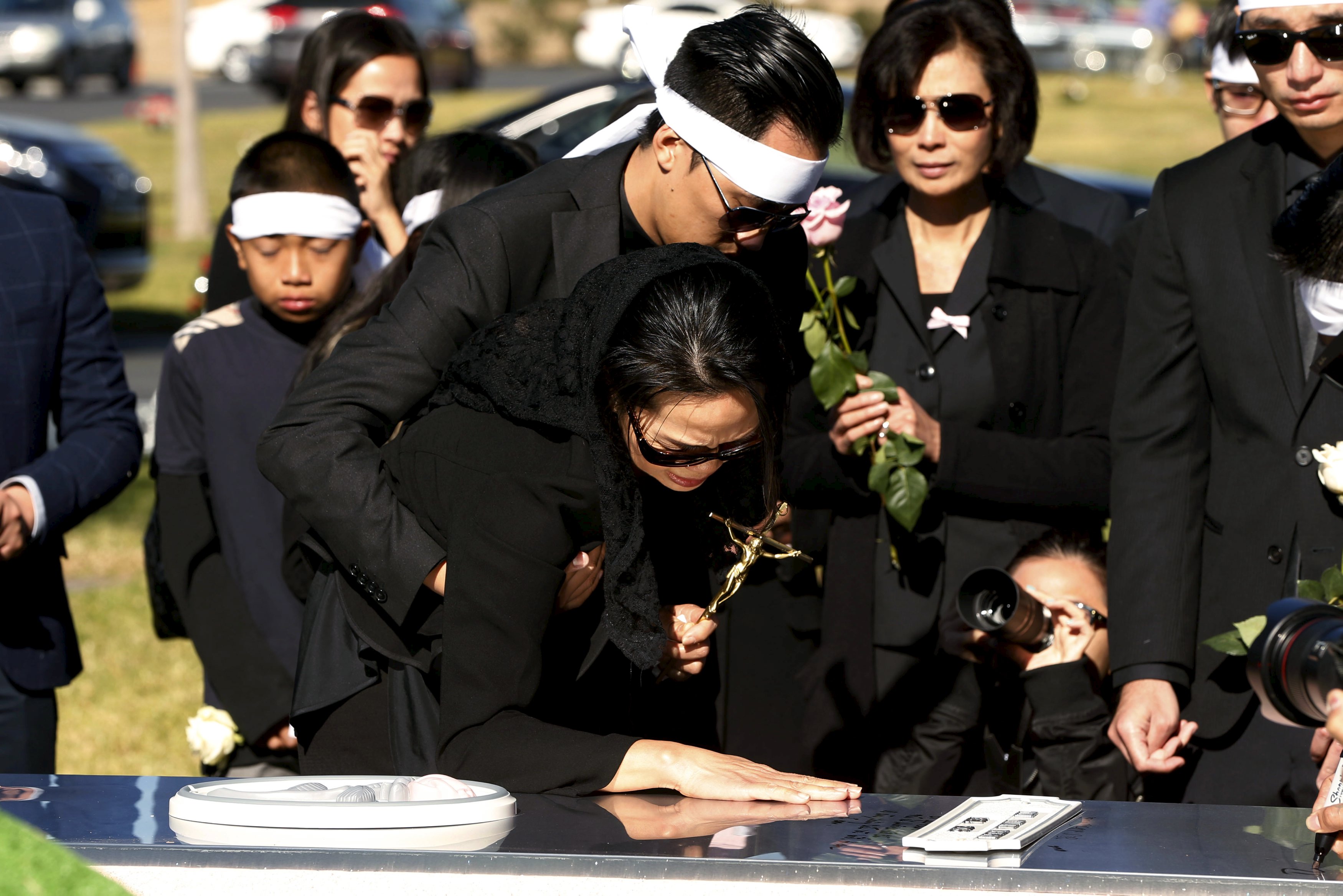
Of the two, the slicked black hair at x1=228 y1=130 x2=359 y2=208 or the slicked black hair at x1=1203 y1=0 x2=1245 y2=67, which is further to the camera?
the slicked black hair at x1=1203 y1=0 x2=1245 y2=67

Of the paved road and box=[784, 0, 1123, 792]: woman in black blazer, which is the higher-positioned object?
the paved road

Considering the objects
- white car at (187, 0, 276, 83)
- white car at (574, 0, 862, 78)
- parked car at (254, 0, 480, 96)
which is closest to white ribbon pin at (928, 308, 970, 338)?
white car at (574, 0, 862, 78)

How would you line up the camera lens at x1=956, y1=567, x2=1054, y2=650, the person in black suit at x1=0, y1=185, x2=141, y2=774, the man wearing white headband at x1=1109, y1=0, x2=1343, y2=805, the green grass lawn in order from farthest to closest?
1. the green grass lawn
2. the person in black suit at x1=0, y1=185, x2=141, y2=774
3. the camera lens at x1=956, y1=567, x2=1054, y2=650
4. the man wearing white headband at x1=1109, y1=0, x2=1343, y2=805

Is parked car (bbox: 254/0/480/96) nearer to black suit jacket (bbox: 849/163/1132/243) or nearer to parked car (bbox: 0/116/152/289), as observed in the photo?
parked car (bbox: 0/116/152/289)

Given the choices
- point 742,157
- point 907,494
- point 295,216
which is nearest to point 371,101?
point 295,216

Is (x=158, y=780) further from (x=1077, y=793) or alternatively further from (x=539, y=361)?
(x=1077, y=793)

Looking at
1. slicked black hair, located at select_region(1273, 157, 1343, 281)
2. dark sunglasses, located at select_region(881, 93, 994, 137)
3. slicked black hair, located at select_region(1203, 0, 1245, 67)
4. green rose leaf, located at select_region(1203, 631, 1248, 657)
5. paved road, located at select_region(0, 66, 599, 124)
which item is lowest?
green rose leaf, located at select_region(1203, 631, 1248, 657)

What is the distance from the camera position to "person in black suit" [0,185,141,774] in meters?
3.12

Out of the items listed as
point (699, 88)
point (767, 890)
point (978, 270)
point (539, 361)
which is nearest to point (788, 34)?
point (699, 88)

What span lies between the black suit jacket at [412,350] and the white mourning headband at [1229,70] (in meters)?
1.80

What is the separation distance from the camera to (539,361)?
2.17 metres

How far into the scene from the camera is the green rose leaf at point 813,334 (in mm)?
3217

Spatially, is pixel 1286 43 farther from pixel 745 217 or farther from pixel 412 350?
pixel 412 350

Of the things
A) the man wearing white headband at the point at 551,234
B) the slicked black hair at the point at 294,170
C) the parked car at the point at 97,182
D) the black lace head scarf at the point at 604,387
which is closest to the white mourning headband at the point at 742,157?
the man wearing white headband at the point at 551,234
